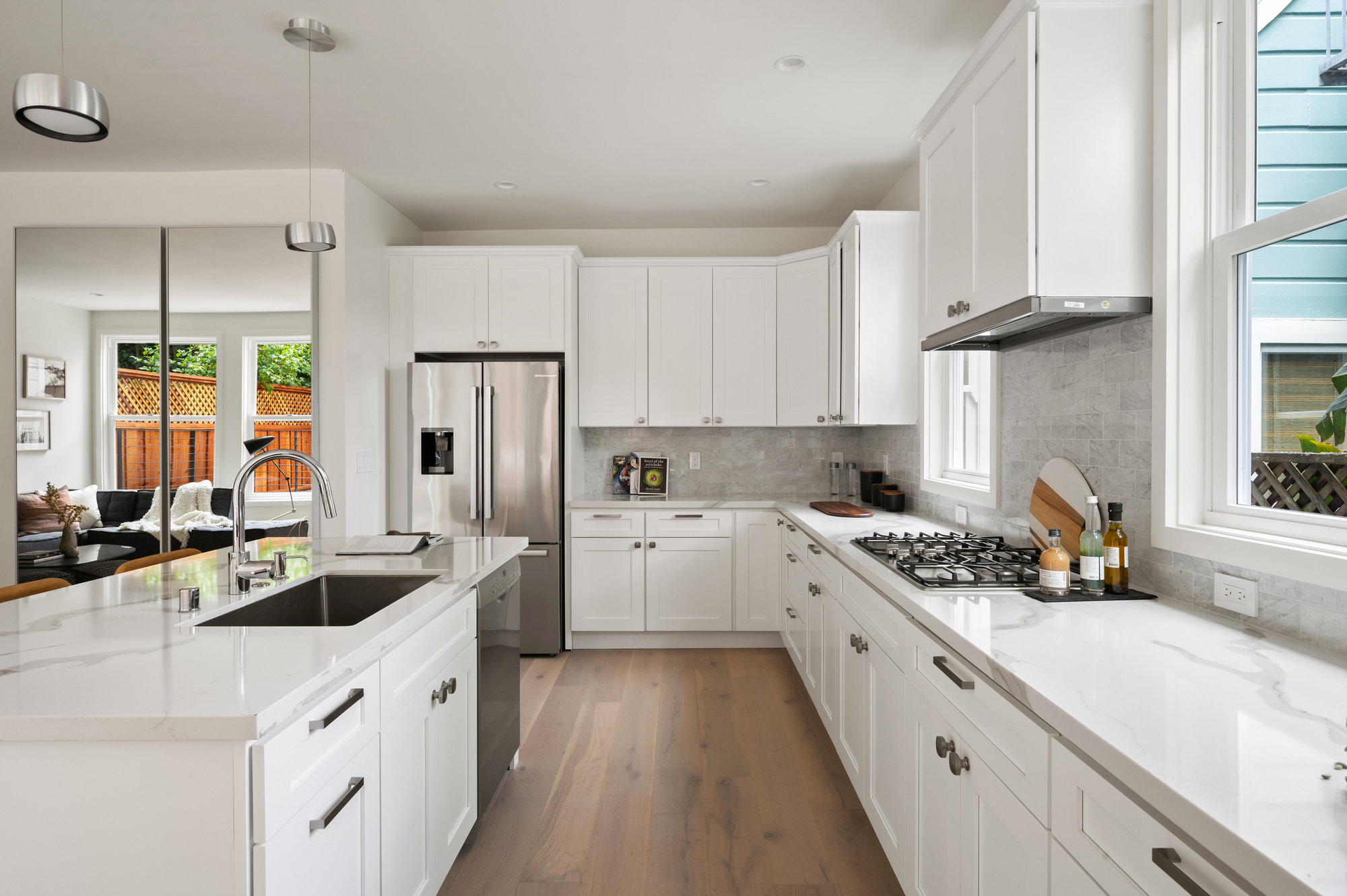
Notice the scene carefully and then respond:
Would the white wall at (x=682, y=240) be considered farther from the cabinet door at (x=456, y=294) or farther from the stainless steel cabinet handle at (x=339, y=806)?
the stainless steel cabinet handle at (x=339, y=806)

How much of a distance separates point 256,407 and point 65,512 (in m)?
1.14

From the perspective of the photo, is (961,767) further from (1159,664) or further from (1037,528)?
(1037,528)

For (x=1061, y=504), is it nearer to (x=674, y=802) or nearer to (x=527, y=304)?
(x=674, y=802)

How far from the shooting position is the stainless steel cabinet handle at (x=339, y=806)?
3.81ft

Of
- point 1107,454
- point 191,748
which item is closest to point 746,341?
point 1107,454

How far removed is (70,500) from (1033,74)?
465 centimetres

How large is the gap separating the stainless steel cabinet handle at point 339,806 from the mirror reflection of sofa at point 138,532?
2.73 meters

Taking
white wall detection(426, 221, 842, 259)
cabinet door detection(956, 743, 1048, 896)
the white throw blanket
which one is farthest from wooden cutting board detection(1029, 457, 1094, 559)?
the white throw blanket

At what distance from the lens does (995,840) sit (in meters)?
1.24

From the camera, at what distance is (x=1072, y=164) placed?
1.74 metres

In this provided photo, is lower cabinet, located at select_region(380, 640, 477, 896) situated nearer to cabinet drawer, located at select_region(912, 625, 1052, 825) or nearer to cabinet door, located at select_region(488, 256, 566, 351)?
cabinet drawer, located at select_region(912, 625, 1052, 825)

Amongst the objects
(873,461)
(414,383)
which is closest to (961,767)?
(873,461)

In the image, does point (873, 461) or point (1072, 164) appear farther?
point (873, 461)

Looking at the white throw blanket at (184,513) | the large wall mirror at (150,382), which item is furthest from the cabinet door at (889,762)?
the white throw blanket at (184,513)
